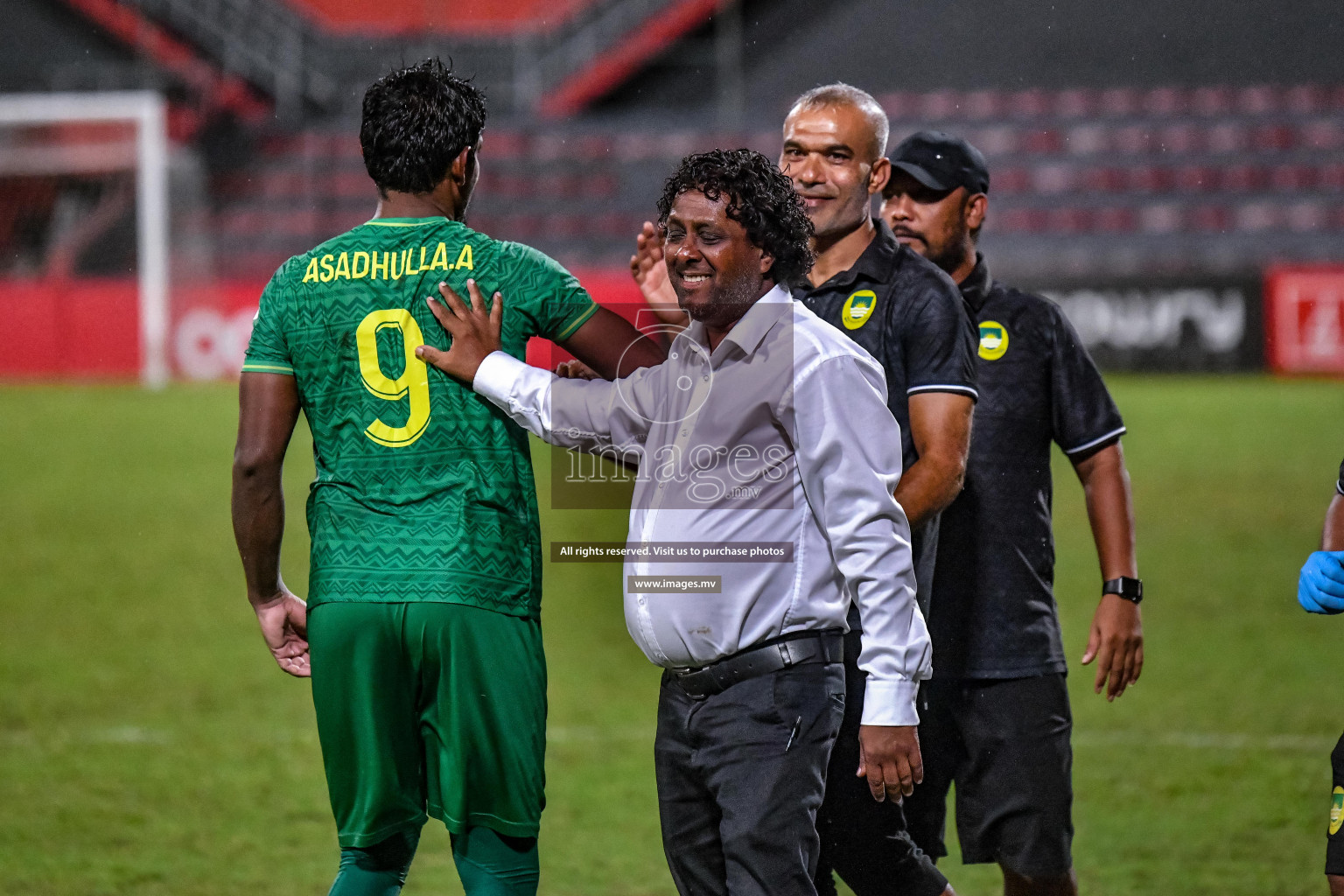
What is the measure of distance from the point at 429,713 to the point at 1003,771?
4.51ft

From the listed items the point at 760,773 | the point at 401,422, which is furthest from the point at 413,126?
the point at 760,773

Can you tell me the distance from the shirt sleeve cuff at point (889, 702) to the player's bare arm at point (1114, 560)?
116 centimetres

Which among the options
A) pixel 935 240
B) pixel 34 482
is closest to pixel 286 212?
pixel 34 482

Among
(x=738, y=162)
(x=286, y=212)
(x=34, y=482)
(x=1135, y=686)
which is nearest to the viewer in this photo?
(x=738, y=162)

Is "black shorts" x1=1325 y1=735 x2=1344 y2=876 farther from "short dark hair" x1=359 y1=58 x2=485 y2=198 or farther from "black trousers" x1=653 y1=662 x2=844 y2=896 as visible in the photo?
"short dark hair" x1=359 y1=58 x2=485 y2=198

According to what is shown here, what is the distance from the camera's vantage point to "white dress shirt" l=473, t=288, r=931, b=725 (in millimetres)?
2656

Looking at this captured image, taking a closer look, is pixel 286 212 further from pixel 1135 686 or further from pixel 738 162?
pixel 738 162

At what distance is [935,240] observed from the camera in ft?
12.3

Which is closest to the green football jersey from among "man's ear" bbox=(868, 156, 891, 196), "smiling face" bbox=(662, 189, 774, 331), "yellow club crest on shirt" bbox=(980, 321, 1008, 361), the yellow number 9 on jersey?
the yellow number 9 on jersey

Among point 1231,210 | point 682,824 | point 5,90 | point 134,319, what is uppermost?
point 5,90

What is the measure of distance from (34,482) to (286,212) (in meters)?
9.27

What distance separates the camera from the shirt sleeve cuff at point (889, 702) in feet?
8.70

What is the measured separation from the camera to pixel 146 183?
20484mm

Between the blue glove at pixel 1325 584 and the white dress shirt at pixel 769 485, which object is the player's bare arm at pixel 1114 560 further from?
the white dress shirt at pixel 769 485
